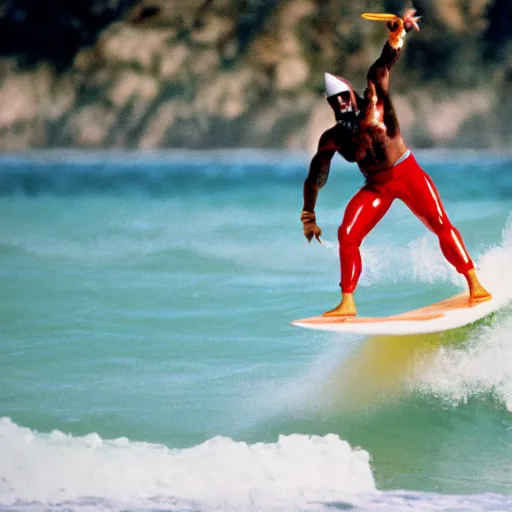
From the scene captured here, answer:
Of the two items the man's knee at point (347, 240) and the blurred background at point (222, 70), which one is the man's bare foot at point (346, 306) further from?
the blurred background at point (222, 70)

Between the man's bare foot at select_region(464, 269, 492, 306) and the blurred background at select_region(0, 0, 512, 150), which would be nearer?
the man's bare foot at select_region(464, 269, 492, 306)

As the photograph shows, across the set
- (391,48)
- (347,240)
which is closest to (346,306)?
(347,240)

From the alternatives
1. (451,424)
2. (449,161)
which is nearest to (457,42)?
(449,161)

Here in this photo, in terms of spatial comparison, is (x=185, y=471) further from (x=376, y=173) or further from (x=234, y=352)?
(x=376, y=173)

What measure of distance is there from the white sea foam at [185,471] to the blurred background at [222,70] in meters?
1.27

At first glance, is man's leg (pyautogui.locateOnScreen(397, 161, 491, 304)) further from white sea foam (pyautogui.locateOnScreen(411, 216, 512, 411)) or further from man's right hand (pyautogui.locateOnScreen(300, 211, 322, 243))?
man's right hand (pyautogui.locateOnScreen(300, 211, 322, 243))

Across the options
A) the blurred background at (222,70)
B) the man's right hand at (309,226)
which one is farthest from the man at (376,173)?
the blurred background at (222,70)

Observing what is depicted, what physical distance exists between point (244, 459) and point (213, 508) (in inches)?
8.2

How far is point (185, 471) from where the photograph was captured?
3014 mm

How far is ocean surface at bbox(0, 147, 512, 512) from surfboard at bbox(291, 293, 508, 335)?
0.14 meters

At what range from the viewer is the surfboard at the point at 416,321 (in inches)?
118

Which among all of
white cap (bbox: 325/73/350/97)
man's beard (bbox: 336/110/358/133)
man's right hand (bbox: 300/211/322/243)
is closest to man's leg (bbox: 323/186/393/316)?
man's right hand (bbox: 300/211/322/243)

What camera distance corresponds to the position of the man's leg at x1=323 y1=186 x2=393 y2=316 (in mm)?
3021

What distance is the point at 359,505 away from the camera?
9.58 feet
